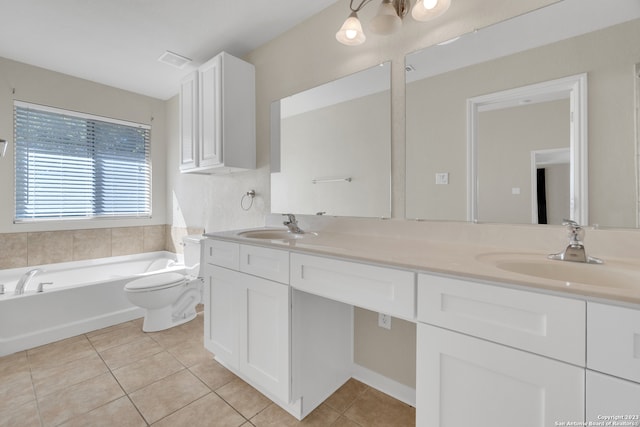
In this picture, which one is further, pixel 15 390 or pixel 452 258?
pixel 15 390

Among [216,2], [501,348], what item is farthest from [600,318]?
[216,2]

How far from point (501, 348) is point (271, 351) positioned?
3.40 ft

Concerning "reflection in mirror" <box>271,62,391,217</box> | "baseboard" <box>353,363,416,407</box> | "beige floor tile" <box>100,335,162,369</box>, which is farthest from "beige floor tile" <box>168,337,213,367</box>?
"reflection in mirror" <box>271,62,391,217</box>

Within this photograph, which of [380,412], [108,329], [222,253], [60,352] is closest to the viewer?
[380,412]

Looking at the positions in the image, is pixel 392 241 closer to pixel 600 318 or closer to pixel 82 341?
pixel 600 318

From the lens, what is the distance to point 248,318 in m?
1.52

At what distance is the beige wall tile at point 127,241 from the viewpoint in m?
3.17

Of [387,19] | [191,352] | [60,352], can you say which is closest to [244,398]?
[191,352]

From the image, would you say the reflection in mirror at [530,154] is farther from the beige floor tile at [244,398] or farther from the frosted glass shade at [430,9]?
the beige floor tile at [244,398]

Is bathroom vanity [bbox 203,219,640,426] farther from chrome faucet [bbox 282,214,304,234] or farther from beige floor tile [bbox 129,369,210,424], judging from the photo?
chrome faucet [bbox 282,214,304,234]

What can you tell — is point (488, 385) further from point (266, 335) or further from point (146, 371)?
point (146, 371)

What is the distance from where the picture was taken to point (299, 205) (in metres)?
2.03

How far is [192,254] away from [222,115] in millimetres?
1423

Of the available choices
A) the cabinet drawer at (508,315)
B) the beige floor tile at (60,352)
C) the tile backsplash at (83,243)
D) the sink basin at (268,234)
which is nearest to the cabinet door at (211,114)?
the sink basin at (268,234)
